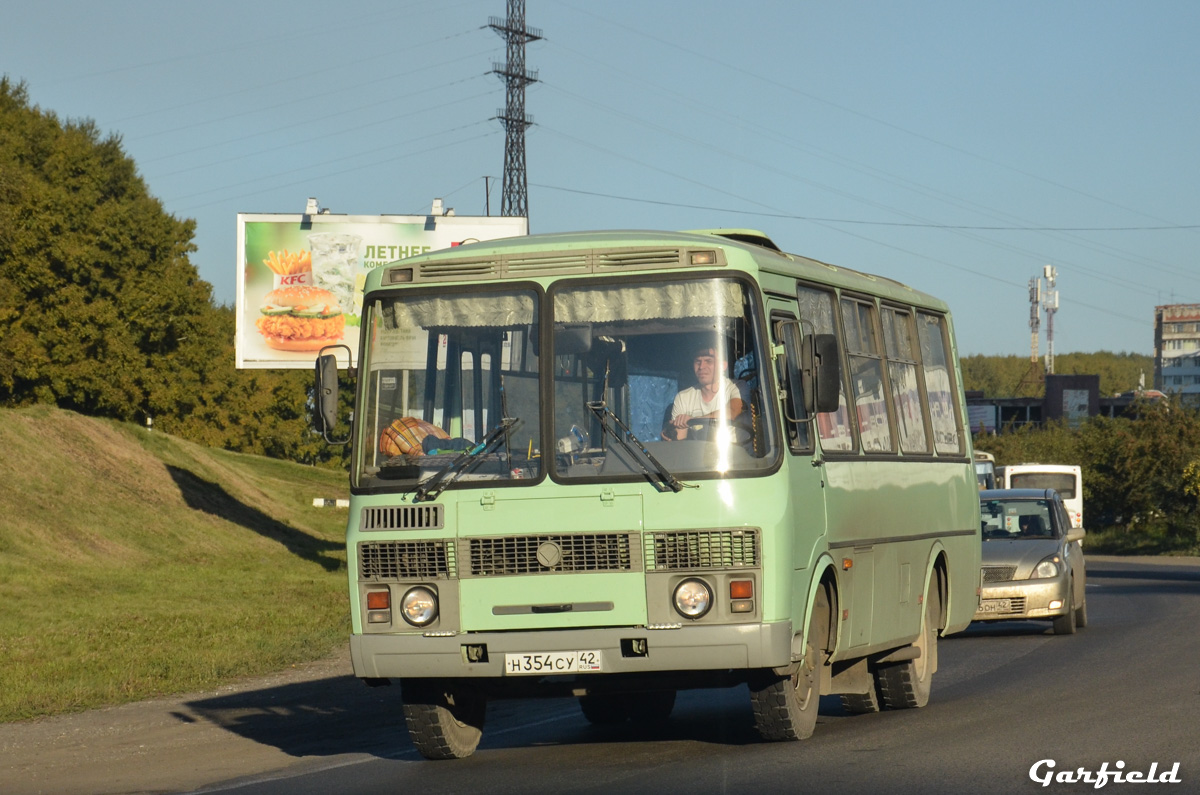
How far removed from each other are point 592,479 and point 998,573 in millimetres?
11896

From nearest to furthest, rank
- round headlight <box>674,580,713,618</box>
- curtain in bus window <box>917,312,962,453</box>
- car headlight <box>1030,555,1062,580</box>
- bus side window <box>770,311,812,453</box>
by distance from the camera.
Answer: round headlight <box>674,580,713,618</box> < bus side window <box>770,311,812,453</box> < curtain in bus window <box>917,312,962,453</box> < car headlight <box>1030,555,1062,580</box>

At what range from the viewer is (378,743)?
37.9ft

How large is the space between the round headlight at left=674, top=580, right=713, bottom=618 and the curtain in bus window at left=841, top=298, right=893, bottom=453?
2.49 metres

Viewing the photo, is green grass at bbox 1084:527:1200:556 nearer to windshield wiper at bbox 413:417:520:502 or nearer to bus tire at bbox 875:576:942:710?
bus tire at bbox 875:576:942:710

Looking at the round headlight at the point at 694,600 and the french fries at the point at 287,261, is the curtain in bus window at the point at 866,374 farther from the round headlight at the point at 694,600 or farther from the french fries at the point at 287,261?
the french fries at the point at 287,261

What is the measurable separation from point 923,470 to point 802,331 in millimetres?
2752

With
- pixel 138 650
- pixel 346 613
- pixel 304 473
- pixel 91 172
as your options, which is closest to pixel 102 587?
pixel 346 613

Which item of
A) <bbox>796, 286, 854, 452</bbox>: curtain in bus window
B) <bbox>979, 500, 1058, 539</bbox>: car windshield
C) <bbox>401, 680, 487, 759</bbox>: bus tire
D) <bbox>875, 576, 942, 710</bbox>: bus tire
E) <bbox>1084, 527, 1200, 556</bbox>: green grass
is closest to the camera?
<bbox>401, 680, 487, 759</bbox>: bus tire

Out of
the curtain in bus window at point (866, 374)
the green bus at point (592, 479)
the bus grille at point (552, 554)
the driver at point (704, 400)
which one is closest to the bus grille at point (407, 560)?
the green bus at point (592, 479)

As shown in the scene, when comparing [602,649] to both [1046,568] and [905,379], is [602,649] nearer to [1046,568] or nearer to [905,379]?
[905,379]

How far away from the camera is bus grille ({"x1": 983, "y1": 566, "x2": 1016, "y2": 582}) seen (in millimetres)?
19812

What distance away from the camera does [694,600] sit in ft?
29.3

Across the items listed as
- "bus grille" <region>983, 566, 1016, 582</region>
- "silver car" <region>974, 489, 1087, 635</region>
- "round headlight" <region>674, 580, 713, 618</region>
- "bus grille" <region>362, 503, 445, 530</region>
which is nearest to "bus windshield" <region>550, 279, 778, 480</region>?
"round headlight" <region>674, 580, 713, 618</region>

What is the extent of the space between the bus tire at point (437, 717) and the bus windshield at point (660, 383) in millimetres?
1659
